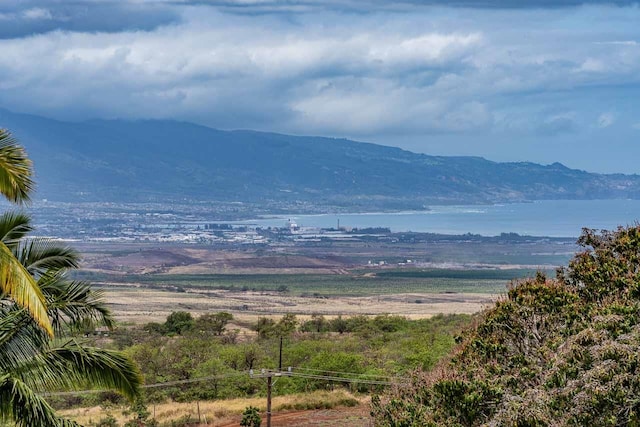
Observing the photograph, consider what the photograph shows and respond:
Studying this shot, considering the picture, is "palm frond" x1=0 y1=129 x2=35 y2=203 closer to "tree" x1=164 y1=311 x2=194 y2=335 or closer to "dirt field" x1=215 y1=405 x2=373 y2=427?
"dirt field" x1=215 y1=405 x2=373 y2=427

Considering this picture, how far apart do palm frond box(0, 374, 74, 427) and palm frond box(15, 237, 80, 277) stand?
1710mm

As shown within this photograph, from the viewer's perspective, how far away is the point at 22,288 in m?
9.64

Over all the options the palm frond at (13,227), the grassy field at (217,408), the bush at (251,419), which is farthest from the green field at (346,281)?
the palm frond at (13,227)

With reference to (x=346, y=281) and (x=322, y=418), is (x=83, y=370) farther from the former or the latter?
(x=346, y=281)

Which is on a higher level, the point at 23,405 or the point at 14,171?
the point at 14,171

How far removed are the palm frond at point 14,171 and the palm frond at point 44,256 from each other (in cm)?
128

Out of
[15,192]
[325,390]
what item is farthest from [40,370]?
[325,390]

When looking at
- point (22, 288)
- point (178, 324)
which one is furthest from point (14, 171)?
point (178, 324)

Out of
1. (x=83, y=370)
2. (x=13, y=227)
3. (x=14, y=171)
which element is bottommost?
(x=83, y=370)

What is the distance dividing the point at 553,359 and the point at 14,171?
7767mm

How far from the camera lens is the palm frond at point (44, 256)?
12617 mm

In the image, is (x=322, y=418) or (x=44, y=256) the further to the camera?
(x=322, y=418)

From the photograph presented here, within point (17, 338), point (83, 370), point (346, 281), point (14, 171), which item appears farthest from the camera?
point (346, 281)

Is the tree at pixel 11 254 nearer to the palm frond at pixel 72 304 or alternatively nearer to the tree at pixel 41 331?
the tree at pixel 41 331
